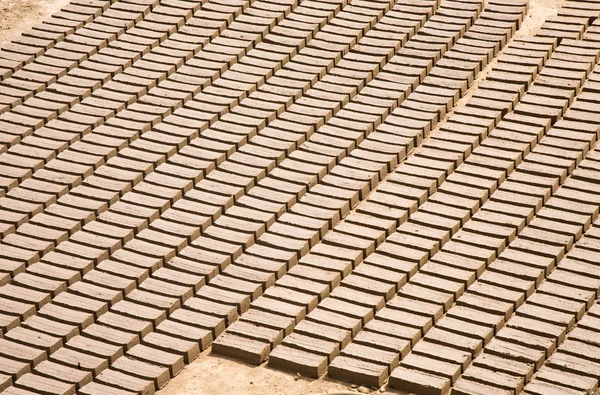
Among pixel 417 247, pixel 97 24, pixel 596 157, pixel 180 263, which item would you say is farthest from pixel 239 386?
pixel 97 24

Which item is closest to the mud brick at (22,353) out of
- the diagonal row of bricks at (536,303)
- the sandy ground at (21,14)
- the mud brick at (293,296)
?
the mud brick at (293,296)

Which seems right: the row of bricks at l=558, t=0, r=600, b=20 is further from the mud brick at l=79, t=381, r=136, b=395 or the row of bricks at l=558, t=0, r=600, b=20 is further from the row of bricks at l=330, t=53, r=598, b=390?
the mud brick at l=79, t=381, r=136, b=395

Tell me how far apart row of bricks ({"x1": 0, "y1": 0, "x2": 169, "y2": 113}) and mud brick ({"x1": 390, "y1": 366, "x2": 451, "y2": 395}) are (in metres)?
4.96

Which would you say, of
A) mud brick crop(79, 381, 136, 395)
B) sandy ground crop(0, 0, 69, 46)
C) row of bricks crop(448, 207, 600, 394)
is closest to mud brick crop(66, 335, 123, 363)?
mud brick crop(79, 381, 136, 395)

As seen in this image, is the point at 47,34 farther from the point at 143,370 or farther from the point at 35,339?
the point at 143,370

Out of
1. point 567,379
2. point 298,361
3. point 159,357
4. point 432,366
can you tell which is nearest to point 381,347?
point 432,366

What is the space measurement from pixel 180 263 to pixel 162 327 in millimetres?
715

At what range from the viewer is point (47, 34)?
34.6ft

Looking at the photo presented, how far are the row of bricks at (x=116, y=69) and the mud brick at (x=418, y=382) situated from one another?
4.10 m

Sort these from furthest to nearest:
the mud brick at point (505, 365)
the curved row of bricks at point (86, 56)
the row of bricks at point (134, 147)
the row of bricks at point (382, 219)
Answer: the curved row of bricks at point (86, 56)
the row of bricks at point (134, 147)
the row of bricks at point (382, 219)
the mud brick at point (505, 365)

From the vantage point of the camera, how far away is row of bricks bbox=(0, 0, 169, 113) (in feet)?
32.1

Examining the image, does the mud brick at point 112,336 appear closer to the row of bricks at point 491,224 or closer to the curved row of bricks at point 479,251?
the curved row of bricks at point 479,251

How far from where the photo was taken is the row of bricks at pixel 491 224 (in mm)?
7520

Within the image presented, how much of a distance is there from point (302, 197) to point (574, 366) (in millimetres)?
2744
